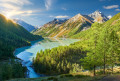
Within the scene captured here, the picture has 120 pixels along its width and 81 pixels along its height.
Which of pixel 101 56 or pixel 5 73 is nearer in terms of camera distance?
pixel 101 56

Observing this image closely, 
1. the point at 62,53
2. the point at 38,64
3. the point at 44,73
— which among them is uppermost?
the point at 62,53

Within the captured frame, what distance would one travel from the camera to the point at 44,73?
96.7 metres

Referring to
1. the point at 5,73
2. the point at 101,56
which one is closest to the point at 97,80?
the point at 101,56

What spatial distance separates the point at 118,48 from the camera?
29531 mm

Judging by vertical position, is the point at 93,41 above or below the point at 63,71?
above

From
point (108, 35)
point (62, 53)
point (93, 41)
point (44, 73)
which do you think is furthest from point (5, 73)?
point (62, 53)

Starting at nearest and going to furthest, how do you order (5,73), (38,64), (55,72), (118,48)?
(118,48) < (5,73) < (55,72) < (38,64)

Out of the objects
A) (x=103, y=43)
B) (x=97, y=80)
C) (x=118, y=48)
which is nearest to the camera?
(x=97, y=80)

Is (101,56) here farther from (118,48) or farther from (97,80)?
(97,80)

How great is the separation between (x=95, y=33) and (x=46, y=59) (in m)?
87.6

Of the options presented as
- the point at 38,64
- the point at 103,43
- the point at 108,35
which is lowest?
the point at 38,64

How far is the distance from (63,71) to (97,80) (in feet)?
256

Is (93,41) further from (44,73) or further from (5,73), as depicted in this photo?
(44,73)

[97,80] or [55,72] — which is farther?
[55,72]
